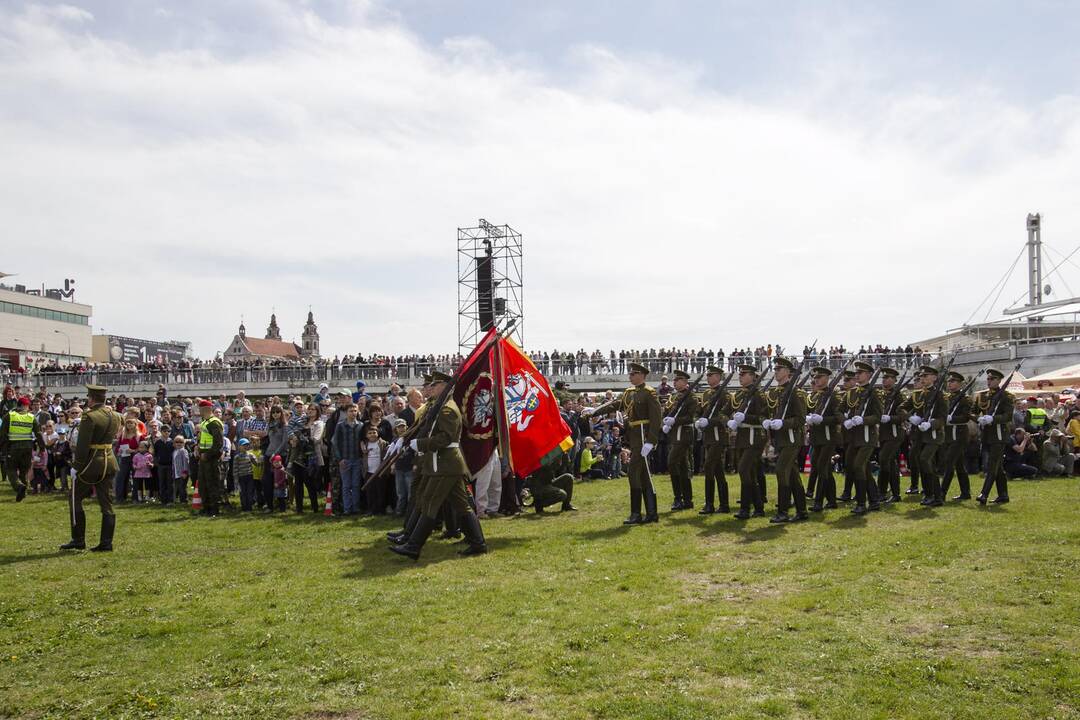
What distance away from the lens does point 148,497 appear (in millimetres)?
17344

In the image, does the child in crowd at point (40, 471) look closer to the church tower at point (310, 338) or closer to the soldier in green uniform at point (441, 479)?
the soldier in green uniform at point (441, 479)

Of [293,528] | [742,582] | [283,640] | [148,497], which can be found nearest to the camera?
[283,640]

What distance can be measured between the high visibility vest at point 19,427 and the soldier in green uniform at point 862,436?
14917mm

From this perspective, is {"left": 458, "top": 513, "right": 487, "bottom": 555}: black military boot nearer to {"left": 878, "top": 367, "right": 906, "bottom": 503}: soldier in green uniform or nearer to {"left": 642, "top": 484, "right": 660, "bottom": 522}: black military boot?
{"left": 642, "top": 484, "right": 660, "bottom": 522}: black military boot

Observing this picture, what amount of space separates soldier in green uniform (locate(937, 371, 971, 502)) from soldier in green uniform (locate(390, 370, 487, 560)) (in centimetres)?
748

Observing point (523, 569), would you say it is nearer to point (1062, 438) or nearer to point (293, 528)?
point (293, 528)

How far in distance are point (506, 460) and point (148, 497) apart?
9.04 metres

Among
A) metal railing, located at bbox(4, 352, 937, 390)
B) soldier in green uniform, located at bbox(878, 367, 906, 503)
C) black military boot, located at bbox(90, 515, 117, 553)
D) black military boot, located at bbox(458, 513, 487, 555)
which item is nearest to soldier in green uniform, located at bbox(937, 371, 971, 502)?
soldier in green uniform, located at bbox(878, 367, 906, 503)

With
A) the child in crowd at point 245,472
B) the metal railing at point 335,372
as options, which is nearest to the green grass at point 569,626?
the child in crowd at point 245,472

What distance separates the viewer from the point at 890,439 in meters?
13.4

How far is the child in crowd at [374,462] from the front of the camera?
45.7 feet

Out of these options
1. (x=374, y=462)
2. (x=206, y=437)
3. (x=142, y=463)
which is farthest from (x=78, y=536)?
(x=142, y=463)

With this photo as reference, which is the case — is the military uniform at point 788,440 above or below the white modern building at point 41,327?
below

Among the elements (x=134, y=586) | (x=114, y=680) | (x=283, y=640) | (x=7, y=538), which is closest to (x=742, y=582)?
(x=283, y=640)
